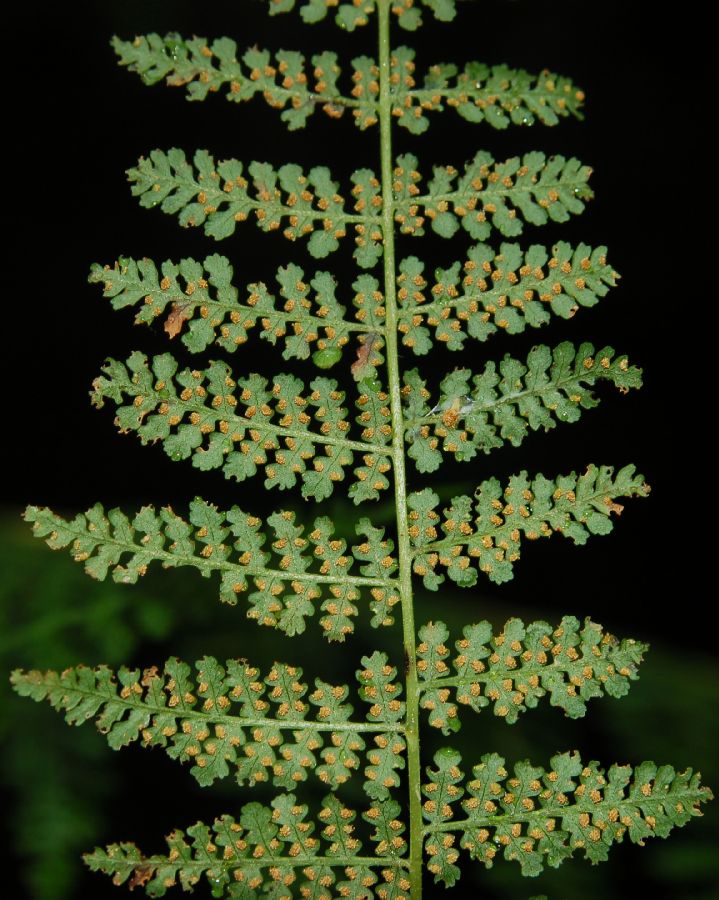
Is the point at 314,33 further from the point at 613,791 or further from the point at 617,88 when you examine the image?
the point at 613,791

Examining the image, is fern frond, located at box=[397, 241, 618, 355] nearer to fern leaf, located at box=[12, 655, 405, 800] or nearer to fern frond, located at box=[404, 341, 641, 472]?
fern frond, located at box=[404, 341, 641, 472]

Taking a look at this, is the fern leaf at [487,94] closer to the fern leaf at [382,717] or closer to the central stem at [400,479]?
the central stem at [400,479]

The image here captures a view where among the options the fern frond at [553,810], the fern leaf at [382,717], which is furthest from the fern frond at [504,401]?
the fern frond at [553,810]

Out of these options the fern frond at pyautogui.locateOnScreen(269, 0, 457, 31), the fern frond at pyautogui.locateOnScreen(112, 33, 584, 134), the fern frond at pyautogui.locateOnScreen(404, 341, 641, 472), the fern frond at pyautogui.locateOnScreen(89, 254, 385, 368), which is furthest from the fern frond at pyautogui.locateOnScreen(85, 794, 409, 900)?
the fern frond at pyautogui.locateOnScreen(269, 0, 457, 31)

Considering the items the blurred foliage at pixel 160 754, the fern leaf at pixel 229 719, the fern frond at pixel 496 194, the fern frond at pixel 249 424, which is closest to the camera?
the fern leaf at pixel 229 719

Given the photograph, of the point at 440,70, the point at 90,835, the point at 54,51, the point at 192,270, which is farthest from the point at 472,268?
the point at 54,51
